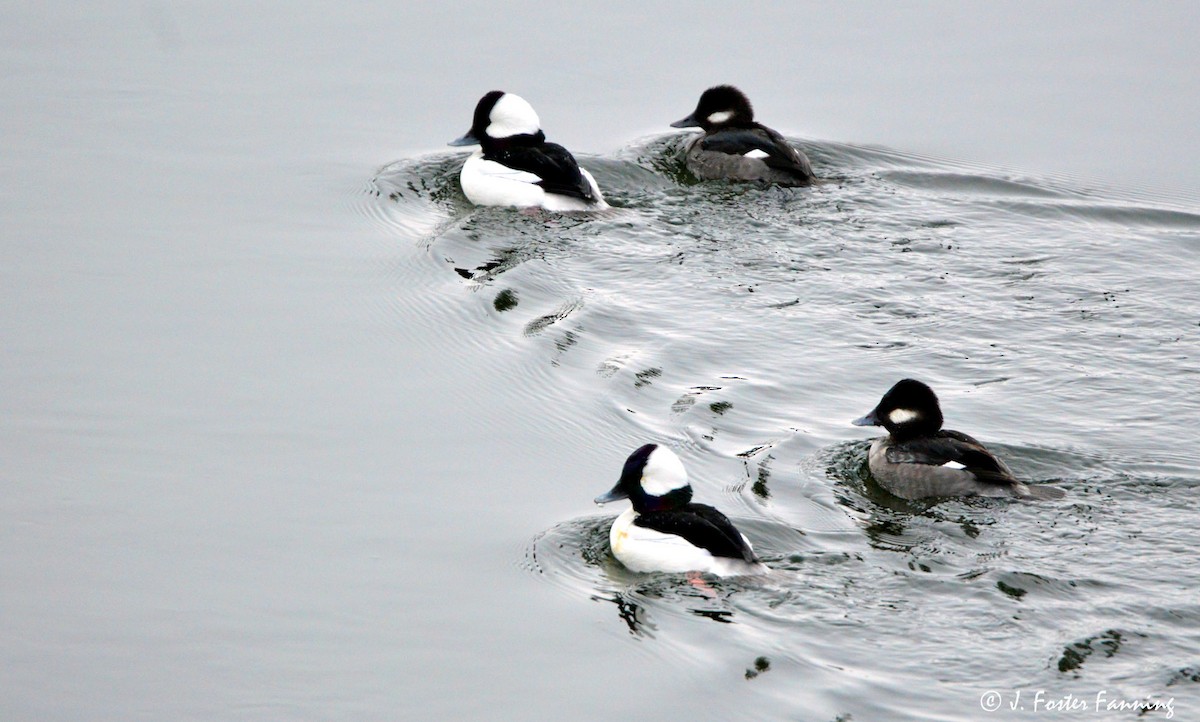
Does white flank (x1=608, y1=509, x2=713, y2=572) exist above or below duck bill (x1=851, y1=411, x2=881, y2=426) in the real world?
below

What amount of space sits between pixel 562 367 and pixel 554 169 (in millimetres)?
2932

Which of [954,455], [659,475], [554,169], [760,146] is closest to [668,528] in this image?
[659,475]

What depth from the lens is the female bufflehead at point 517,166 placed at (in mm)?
12086

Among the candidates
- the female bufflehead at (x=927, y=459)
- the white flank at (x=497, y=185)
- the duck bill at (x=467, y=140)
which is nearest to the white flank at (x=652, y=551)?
the female bufflehead at (x=927, y=459)

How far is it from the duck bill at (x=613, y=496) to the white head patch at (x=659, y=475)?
178 millimetres

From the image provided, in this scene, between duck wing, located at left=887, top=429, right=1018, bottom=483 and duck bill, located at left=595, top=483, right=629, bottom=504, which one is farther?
duck wing, located at left=887, top=429, right=1018, bottom=483

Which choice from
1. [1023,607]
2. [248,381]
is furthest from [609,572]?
[248,381]

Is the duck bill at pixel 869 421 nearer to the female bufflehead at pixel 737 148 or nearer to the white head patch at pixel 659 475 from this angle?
the white head patch at pixel 659 475

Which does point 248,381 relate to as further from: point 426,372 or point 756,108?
point 756,108

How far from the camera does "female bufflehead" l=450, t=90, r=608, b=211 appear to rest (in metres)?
12.1

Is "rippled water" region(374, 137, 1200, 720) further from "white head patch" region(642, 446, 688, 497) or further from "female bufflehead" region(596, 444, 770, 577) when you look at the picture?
"white head patch" region(642, 446, 688, 497)

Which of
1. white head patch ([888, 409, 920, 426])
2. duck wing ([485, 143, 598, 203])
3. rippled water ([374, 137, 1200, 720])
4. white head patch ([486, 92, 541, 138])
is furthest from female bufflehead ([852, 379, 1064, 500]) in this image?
white head patch ([486, 92, 541, 138])

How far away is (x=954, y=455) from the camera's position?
8500mm

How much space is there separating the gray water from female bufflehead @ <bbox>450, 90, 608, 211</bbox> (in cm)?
20
